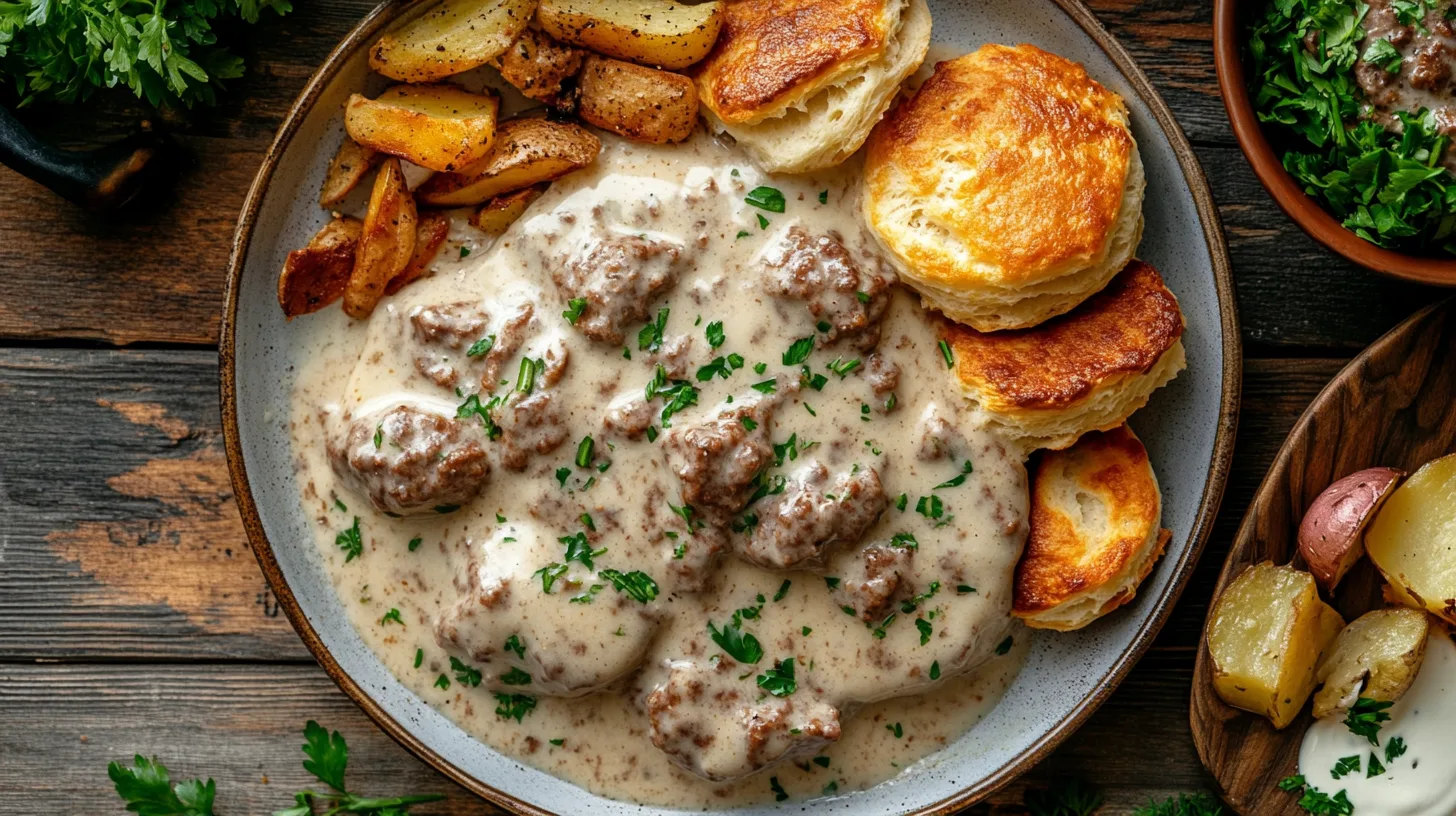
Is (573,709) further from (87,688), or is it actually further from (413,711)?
(87,688)

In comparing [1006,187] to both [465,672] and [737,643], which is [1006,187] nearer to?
[737,643]

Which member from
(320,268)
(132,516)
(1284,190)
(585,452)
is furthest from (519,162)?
(1284,190)

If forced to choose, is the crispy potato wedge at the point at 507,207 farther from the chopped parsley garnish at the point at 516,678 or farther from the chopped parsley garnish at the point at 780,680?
the chopped parsley garnish at the point at 780,680

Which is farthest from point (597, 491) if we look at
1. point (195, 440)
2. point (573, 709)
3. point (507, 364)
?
point (195, 440)

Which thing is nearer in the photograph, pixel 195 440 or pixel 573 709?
pixel 573 709

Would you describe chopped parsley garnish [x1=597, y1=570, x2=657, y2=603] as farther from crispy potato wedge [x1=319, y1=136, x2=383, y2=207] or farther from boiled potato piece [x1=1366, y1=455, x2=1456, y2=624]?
boiled potato piece [x1=1366, y1=455, x2=1456, y2=624]

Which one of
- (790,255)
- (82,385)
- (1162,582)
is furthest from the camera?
(82,385)
